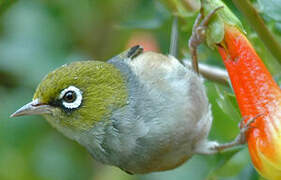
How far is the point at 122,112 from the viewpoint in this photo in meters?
3.69

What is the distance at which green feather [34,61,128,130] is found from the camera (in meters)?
3.56

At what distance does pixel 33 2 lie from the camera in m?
5.80

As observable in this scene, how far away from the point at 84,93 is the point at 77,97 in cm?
6

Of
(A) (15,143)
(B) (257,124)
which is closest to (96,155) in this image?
(B) (257,124)

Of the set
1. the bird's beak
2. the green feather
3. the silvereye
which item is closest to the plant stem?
the silvereye

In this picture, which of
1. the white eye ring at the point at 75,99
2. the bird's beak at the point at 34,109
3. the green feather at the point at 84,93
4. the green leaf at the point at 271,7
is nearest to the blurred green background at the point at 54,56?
the green feather at the point at 84,93

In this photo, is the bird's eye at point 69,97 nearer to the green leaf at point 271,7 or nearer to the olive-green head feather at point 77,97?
the olive-green head feather at point 77,97

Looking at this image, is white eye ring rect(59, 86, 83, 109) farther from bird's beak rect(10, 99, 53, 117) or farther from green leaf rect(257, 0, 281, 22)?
green leaf rect(257, 0, 281, 22)

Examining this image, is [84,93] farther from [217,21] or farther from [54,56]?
[54,56]

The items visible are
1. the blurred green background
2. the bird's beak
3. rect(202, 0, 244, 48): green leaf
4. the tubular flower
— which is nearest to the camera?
the tubular flower

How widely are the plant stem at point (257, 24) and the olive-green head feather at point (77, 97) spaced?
4.09ft

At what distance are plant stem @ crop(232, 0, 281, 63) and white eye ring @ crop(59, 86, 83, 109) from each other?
1.30 metres

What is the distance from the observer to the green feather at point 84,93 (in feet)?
11.7

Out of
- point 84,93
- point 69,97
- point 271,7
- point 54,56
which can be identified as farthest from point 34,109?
point 54,56
